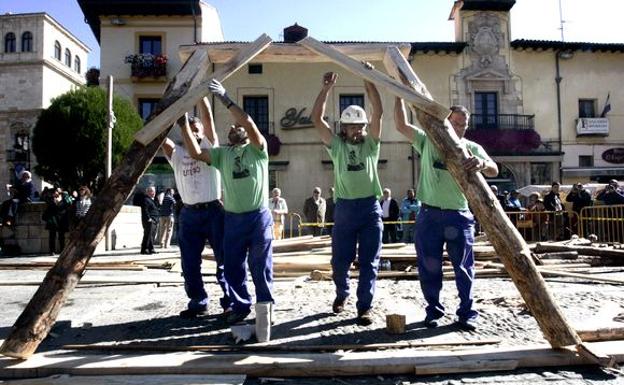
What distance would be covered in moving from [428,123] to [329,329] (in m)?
1.98

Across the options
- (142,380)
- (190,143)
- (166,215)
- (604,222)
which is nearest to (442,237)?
(190,143)

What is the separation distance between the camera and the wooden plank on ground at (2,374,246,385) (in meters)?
3.37

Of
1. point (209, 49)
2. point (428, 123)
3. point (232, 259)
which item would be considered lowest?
point (232, 259)

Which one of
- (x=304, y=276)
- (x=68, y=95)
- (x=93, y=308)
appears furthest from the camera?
(x=68, y=95)

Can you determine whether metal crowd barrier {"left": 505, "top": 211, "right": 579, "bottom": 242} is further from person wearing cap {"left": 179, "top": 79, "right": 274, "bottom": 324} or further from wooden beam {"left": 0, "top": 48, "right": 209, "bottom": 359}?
wooden beam {"left": 0, "top": 48, "right": 209, "bottom": 359}

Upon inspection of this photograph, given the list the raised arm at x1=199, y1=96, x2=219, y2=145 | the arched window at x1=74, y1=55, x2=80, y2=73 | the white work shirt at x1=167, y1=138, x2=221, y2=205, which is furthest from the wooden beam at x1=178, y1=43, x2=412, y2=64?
the arched window at x1=74, y1=55, x2=80, y2=73

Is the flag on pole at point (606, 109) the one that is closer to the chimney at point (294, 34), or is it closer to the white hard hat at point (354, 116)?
the chimney at point (294, 34)

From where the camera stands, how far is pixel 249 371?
3574mm

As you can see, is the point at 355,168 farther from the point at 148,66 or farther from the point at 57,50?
the point at 57,50

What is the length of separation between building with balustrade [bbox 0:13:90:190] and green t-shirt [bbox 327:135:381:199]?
117 feet

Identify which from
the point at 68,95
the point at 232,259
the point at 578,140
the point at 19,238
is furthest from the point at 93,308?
the point at 578,140

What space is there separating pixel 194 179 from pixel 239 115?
3.20 feet

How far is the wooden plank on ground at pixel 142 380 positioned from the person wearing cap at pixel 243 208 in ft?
3.50

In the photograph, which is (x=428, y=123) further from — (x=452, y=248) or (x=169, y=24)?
(x=169, y=24)
